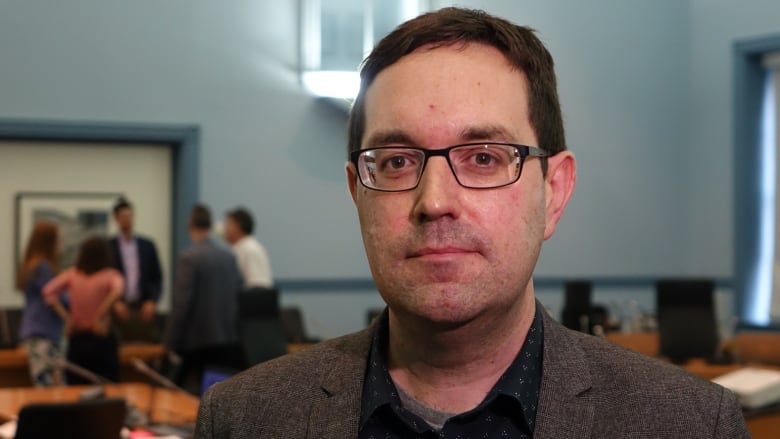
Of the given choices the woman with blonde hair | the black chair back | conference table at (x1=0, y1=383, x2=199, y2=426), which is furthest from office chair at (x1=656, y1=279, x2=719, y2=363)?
the woman with blonde hair

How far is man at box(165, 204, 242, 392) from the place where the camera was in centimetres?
780

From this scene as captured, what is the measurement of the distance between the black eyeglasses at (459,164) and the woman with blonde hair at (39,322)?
621 centimetres

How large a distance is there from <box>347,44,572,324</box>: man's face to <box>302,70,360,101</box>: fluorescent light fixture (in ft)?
28.9

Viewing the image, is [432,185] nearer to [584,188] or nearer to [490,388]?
[490,388]

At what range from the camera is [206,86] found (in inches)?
400

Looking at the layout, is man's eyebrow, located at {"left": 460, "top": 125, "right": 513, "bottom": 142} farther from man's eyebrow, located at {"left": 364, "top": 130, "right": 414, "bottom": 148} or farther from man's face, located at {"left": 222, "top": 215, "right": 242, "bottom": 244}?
man's face, located at {"left": 222, "top": 215, "right": 242, "bottom": 244}

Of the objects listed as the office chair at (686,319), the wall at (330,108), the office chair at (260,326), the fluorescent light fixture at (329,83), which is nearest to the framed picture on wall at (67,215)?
the wall at (330,108)

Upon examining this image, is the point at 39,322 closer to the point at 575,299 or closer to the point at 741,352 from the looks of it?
the point at 575,299

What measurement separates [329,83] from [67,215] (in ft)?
8.34

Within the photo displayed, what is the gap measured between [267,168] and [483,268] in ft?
29.9

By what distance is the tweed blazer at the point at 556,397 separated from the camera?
140 centimetres

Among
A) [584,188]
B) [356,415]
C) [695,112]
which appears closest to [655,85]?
[695,112]

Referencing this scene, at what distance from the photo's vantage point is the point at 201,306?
7.79m

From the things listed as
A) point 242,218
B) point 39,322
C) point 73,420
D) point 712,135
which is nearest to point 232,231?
point 242,218
